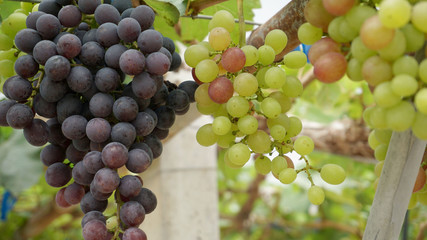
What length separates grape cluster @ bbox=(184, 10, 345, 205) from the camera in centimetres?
54

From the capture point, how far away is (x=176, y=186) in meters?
1.39

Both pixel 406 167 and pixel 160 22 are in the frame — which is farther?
A: pixel 160 22

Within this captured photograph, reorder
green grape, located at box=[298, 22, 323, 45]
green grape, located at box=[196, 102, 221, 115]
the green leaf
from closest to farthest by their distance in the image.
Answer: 1. green grape, located at box=[298, 22, 323, 45]
2. green grape, located at box=[196, 102, 221, 115]
3. the green leaf

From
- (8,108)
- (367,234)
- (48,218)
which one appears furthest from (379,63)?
(48,218)

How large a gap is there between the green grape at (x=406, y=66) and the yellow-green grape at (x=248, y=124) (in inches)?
7.8

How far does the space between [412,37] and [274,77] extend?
0.60 feet

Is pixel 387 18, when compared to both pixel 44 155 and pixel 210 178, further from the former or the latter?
pixel 210 178

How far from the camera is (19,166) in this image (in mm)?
1387

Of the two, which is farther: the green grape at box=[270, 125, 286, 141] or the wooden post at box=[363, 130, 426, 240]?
the green grape at box=[270, 125, 286, 141]

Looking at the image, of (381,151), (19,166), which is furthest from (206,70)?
(19,166)

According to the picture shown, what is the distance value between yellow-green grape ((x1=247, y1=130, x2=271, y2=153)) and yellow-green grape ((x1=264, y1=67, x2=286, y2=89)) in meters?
0.07

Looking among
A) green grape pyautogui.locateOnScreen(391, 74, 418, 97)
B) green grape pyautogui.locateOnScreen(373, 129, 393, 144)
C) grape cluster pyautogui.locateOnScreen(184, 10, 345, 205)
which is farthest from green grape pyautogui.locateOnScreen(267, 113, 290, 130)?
green grape pyautogui.locateOnScreen(391, 74, 418, 97)

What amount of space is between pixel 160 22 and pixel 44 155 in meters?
0.37

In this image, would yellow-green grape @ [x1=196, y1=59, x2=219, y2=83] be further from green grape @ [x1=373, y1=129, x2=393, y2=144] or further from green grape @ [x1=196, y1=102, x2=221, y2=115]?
green grape @ [x1=373, y1=129, x2=393, y2=144]
